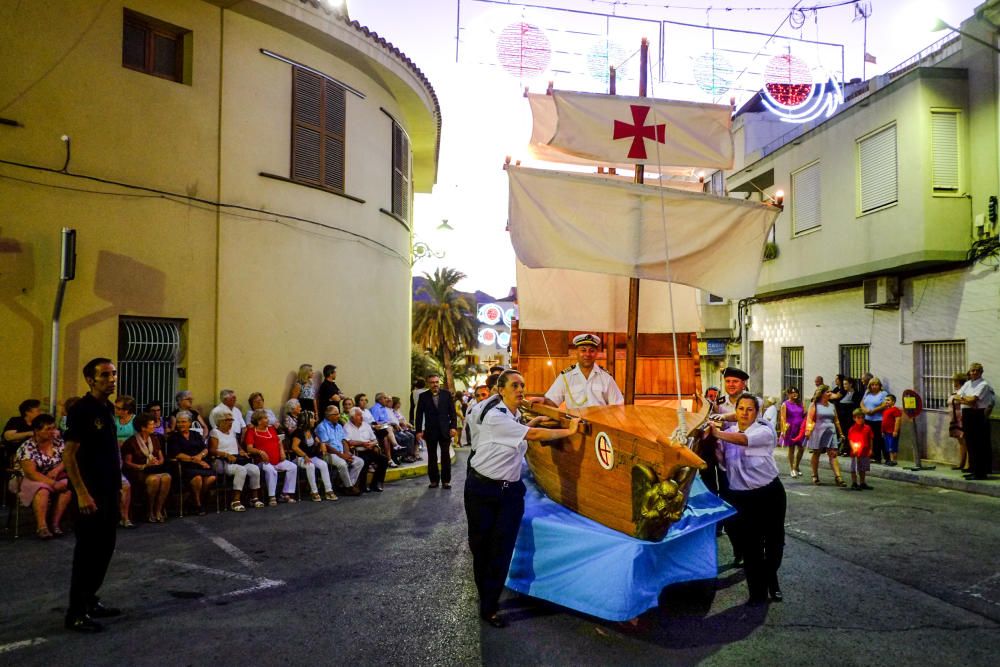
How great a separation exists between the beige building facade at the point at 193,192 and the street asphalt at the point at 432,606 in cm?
313

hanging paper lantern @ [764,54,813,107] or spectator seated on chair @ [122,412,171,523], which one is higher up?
hanging paper lantern @ [764,54,813,107]

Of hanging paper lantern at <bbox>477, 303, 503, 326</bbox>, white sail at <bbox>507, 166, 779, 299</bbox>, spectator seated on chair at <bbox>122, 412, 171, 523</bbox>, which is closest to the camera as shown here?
white sail at <bbox>507, 166, 779, 299</bbox>

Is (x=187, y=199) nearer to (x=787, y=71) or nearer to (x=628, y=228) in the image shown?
(x=628, y=228)

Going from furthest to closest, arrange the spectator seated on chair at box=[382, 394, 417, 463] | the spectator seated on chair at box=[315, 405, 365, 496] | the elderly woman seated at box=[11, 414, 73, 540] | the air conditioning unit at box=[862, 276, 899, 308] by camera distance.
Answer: the air conditioning unit at box=[862, 276, 899, 308] → the spectator seated on chair at box=[382, 394, 417, 463] → the spectator seated on chair at box=[315, 405, 365, 496] → the elderly woman seated at box=[11, 414, 73, 540]

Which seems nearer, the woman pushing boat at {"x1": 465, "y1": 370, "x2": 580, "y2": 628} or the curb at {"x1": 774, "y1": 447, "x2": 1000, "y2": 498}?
A: the woman pushing boat at {"x1": 465, "y1": 370, "x2": 580, "y2": 628}

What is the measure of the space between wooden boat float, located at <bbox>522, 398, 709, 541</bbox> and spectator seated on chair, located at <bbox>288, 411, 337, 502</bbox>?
16.1ft

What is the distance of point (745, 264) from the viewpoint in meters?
8.64

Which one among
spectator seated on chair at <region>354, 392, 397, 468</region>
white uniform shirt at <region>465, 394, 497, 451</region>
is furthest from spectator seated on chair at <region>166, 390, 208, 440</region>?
white uniform shirt at <region>465, 394, 497, 451</region>

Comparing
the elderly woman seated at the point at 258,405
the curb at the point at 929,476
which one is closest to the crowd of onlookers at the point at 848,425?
the curb at the point at 929,476

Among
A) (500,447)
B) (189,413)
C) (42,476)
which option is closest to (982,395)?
(500,447)

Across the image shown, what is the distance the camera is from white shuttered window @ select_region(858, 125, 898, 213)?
14898 millimetres

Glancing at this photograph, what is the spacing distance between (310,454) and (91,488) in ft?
18.1

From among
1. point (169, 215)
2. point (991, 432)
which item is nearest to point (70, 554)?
point (169, 215)

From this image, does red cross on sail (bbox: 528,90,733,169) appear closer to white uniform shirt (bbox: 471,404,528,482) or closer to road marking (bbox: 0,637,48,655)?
white uniform shirt (bbox: 471,404,528,482)
